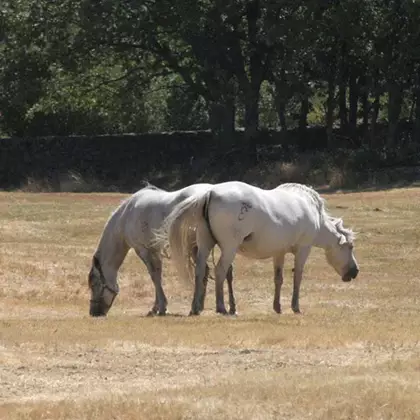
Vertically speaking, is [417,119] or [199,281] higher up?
[417,119]

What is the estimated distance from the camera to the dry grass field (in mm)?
12062

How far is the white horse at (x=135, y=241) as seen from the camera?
2114 centimetres

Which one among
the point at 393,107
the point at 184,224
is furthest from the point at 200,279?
the point at 393,107

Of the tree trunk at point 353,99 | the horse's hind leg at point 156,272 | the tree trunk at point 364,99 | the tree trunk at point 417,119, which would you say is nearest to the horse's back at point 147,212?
the horse's hind leg at point 156,272

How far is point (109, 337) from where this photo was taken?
643 inches

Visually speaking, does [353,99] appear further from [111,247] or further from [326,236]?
[111,247]

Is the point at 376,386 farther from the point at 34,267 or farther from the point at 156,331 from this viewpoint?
the point at 34,267

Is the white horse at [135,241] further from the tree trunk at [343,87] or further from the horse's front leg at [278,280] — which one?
the tree trunk at [343,87]

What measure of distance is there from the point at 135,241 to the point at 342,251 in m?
3.65

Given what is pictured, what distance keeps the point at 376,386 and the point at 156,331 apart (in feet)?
16.6

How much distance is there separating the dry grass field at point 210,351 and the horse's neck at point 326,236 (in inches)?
46.0

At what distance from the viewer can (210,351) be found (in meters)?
15.4

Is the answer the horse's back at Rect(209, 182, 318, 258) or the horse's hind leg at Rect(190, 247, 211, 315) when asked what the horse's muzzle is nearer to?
the horse's back at Rect(209, 182, 318, 258)

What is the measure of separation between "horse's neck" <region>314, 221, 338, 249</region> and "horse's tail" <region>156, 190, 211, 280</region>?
2870mm
